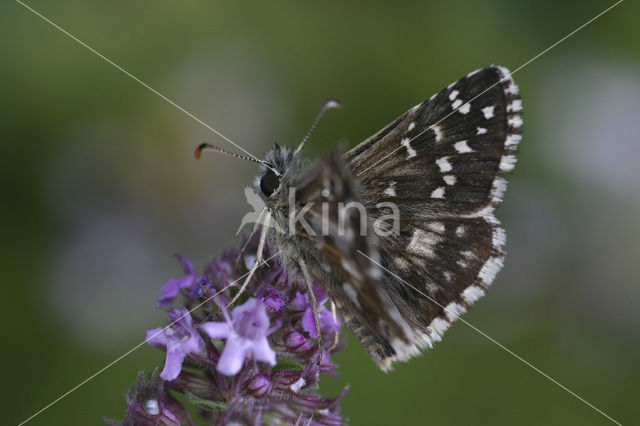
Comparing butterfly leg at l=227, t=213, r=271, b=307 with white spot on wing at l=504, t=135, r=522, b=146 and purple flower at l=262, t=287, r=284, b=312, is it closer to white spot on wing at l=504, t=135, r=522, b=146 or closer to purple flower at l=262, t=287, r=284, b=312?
purple flower at l=262, t=287, r=284, b=312

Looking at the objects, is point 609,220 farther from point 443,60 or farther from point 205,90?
point 205,90

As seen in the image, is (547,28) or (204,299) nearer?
(204,299)

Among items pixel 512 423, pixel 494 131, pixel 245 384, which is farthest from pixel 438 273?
pixel 512 423

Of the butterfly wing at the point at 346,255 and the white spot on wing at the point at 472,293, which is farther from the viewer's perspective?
the white spot on wing at the point at 472,293

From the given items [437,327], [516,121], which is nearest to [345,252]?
[437,327]

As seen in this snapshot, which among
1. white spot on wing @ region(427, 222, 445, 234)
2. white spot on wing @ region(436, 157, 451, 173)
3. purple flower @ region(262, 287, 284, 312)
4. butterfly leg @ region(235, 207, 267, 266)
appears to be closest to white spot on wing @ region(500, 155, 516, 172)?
white spot on wing @ region(436, 157, 451, 173)

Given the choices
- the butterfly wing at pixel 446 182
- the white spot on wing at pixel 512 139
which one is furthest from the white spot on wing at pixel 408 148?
the white spot on wing at pixel 512 139

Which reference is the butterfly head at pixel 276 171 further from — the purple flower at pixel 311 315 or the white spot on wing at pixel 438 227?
the white spot on wing at pixel 438 227
